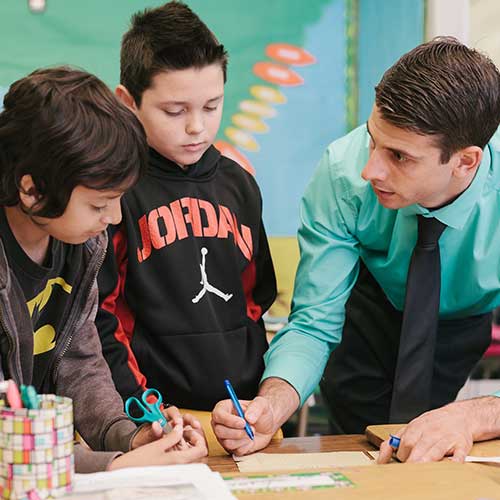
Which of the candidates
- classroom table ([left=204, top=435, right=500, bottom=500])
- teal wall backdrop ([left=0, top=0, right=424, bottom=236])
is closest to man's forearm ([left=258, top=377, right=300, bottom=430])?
classroom table ([left=204, top=435, right=500, bottom=500])

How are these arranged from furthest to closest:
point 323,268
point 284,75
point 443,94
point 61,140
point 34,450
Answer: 1. point 284,75
2. point 323,268
3. point 443,94
4. point 61,140
5. point 34,450

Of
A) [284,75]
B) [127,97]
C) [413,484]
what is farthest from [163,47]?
[284,75]

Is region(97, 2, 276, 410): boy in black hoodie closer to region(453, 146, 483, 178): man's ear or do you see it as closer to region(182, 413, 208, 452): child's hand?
region(182, 413, 208, 452): child's hand

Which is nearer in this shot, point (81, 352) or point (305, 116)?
point (81, 352)

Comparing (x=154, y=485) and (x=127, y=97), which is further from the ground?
(x=127, y=97)

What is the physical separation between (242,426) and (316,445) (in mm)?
145

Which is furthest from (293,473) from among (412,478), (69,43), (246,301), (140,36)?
(69,43)

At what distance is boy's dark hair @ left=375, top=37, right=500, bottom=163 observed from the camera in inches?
60.1

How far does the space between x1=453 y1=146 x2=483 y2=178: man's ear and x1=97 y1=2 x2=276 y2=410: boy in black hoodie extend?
0.44m

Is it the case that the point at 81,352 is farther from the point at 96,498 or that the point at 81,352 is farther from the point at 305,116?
the point at 305,116

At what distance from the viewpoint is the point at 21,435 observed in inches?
A: 35.1

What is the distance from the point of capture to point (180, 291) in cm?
166

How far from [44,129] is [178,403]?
701 millimetres

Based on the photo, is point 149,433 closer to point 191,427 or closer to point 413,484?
point 191,427
